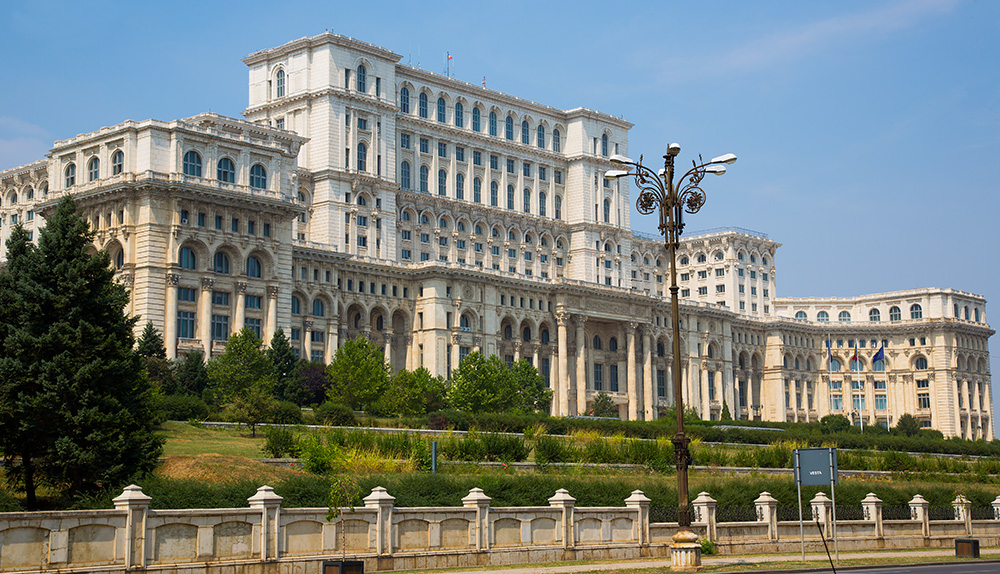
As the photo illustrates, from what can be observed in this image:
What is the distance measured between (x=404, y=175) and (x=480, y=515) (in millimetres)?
92290

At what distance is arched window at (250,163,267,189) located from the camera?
95438 mm

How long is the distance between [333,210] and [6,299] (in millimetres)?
72119

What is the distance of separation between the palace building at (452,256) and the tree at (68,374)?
4477 centimetres

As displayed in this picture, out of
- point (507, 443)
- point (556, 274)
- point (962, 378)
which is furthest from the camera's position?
point (962, 378)

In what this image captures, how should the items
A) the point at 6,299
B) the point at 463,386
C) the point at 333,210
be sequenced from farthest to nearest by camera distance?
the point at 333,210, the point at 463,386, the point at 6,299

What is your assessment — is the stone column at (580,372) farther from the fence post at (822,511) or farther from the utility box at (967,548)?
the utility box at (967,548)

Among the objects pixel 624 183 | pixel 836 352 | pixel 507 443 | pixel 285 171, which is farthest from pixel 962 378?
pixel 507 443

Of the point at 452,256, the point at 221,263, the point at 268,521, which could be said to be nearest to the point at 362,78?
the point at 452,256

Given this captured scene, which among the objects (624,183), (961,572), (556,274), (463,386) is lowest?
(961,572)

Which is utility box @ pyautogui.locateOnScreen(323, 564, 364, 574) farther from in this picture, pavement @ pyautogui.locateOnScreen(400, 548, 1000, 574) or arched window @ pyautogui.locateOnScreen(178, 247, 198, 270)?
arched window @ pyautogui.locateOnScreen(178, 247, 198, 270)

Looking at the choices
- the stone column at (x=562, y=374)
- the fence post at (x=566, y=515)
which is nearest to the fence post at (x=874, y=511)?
the fence post at (x=566, y=515)

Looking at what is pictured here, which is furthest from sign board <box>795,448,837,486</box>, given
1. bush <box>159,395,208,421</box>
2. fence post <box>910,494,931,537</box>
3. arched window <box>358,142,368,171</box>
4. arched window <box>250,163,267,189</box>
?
arched window <box>358,142,368,171</box>

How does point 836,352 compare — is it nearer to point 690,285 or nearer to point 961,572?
point 690,285

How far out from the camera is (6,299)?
4241 cm
